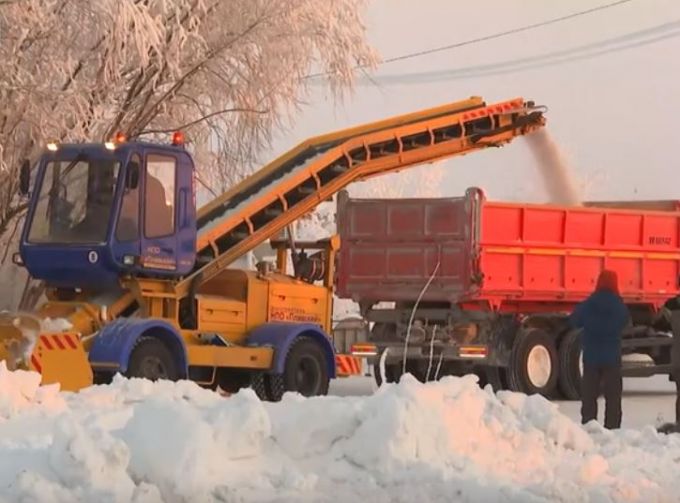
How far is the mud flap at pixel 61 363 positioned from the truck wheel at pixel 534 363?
7138mm

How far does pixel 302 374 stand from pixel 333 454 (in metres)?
7.12

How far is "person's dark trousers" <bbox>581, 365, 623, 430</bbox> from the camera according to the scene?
1236cm

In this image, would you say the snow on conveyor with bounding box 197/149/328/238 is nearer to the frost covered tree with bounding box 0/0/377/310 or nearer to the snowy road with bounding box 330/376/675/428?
the frost covered tree with bounding box 0/0/377/310

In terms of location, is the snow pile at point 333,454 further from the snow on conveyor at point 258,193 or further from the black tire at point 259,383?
the snow on conveyor at point 258,193

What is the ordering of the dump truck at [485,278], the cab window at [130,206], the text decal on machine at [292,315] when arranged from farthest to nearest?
the dump truck at [485,278] → the text decal on machine at [292,315] → the cab window at [130,206]

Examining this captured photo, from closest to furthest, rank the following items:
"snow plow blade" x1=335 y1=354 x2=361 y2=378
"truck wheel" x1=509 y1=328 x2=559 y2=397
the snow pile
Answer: the snow pile
"snow plow blade" x1=335 y1=354 x2=361 y2=378
"truck wheel" x1=509 y1=328 x2=559 y2=397

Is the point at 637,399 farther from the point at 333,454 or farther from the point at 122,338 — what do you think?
the point at 333,454

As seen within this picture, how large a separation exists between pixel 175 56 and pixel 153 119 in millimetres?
1831

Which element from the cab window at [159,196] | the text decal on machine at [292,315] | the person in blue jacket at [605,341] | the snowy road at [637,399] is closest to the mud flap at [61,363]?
the cab window at [159,196]

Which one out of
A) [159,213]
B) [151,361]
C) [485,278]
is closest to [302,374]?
[151,361]

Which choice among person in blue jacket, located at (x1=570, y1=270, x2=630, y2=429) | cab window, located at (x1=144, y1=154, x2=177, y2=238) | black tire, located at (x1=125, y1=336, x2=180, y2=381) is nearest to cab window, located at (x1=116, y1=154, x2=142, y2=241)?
cab window, located at (x1=144, y1=154, x2=177, y2=238)

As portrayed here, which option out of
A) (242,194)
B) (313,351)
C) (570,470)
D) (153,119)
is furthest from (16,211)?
(570,470)

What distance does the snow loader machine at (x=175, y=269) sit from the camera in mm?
12883

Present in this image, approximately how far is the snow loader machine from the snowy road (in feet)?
10.2
